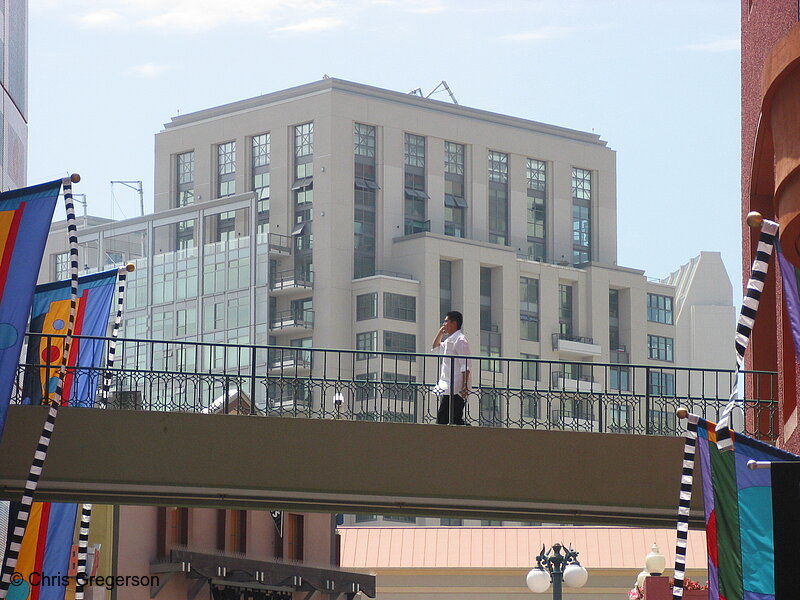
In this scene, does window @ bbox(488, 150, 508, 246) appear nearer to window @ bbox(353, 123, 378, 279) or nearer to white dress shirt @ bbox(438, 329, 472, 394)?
window @ bbox(353, 123, 378, 279)

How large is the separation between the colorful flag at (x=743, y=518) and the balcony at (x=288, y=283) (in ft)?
233

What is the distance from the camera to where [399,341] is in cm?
8200

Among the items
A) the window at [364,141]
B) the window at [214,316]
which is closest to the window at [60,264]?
the window at [214,316]

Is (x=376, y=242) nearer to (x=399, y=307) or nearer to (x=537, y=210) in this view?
(x=399, y=307)

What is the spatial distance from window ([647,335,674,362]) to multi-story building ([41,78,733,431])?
0.49 metres

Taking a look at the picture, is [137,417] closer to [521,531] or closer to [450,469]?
[450,469]

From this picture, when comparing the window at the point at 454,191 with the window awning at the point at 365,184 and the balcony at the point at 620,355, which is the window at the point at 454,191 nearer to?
the window awning at the point at 365,184

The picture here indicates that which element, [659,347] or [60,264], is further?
[659,347]

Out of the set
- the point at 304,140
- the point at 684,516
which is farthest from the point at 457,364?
the point at 304,140

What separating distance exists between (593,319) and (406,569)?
44389 mm

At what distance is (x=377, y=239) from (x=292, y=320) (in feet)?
20.3

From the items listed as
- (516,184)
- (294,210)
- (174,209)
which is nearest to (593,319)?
(516,184)

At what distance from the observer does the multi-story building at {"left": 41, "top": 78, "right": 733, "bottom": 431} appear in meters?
82.4

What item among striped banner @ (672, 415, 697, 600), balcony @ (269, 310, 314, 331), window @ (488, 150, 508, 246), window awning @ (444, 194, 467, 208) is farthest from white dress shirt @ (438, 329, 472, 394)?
window @ (488, 150, 508, 246)
